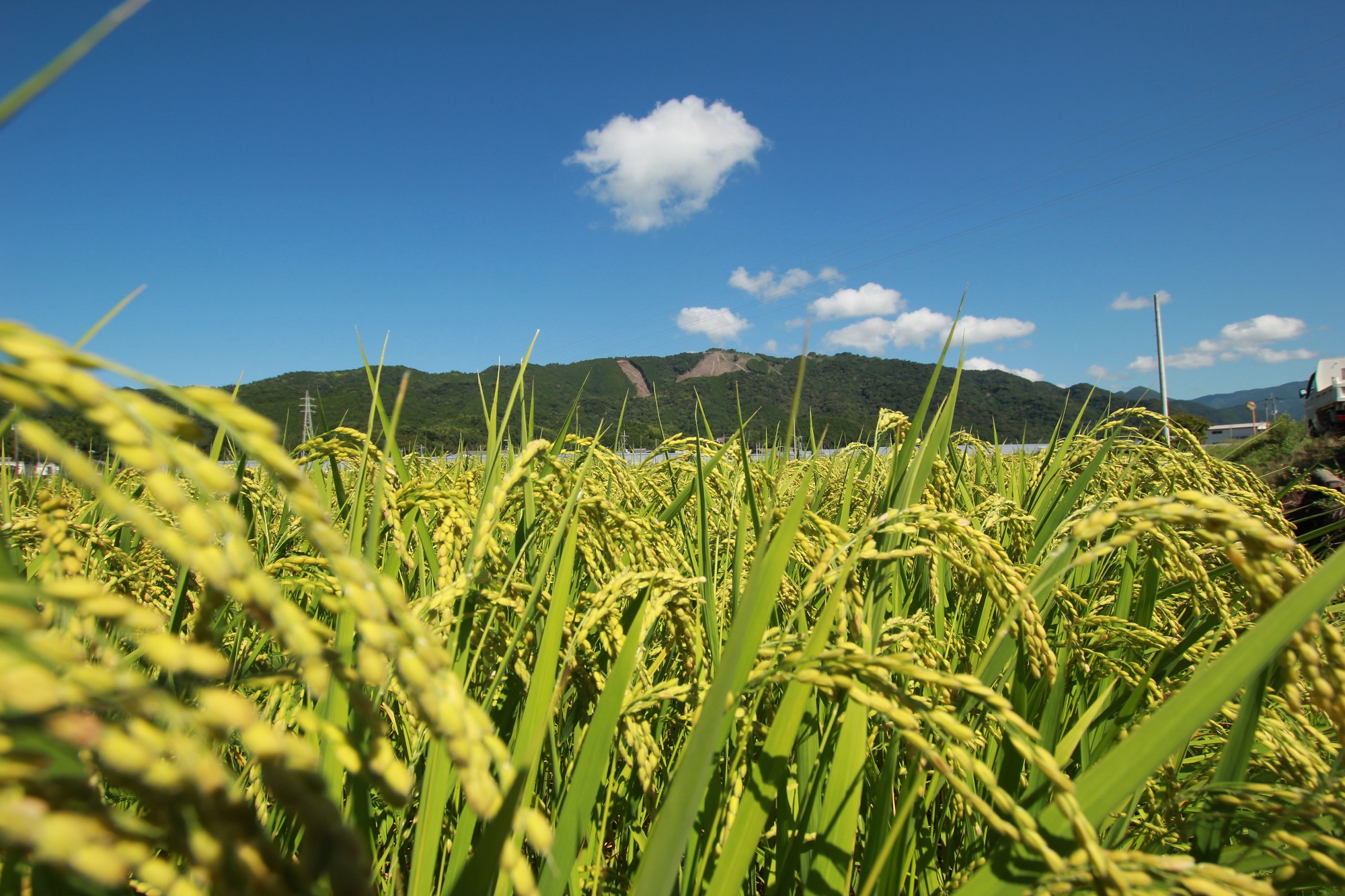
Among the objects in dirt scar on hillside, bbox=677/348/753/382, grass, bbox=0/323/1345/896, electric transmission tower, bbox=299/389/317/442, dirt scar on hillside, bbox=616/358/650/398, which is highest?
dirt scar on hillside, bbox=677/348/753/382

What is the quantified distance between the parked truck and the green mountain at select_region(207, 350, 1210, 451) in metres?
3.27

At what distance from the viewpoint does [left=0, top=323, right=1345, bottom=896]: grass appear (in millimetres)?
355

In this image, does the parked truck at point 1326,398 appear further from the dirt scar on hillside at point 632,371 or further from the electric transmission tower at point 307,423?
the dirt scar on hillside at point 632,371

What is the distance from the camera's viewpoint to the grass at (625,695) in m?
0.35

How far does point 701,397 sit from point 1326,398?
15.7m

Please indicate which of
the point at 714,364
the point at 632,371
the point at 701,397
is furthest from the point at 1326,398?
the point at 714,364

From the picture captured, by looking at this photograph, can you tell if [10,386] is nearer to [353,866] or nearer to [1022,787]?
[353,866]

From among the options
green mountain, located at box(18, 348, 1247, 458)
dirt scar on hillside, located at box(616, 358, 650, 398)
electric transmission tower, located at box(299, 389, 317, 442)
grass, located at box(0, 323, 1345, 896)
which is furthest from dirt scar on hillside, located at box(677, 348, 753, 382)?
grass, located at box(0, 323, 1345, 896)

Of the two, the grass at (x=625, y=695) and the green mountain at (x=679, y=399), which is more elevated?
the green mountain at (x=679, y=399)

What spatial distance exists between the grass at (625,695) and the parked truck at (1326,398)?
11478mm

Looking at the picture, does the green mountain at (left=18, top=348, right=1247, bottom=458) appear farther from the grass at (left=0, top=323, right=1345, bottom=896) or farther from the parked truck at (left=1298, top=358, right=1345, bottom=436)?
the parked truck at (left=1298, top=358, right=1345, bottom=436)

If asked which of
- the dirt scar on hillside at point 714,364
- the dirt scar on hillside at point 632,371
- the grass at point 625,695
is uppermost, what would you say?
the dirt scar on hillside at point 714,364

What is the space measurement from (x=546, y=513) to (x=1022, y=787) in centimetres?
143

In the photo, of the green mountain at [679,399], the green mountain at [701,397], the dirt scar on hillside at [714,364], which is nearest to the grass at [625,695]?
the green mountain at [679,399]
